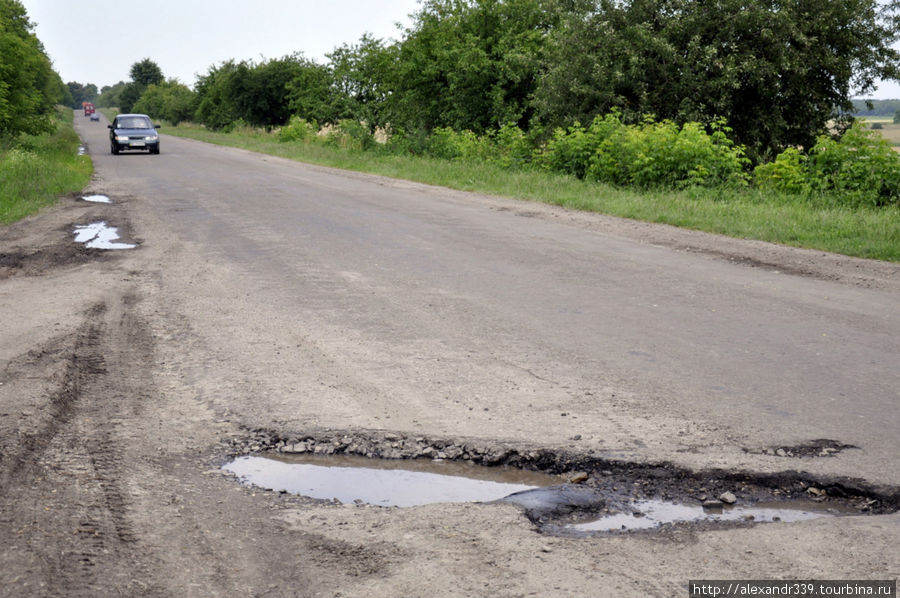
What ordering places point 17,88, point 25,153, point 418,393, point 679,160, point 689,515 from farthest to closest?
point 17,88 → point 25,153 → point 679,160 → point 418,393 → point 689,515

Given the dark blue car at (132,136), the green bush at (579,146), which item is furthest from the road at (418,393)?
the dark blue car at (132,136)

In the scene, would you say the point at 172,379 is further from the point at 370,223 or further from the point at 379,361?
the point at 370,223

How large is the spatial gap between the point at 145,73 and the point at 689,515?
459 ft

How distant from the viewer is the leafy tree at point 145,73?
423ft

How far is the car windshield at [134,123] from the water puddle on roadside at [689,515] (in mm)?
33963

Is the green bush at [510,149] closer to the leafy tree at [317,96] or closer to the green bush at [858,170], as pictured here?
the green bush at [858,170]

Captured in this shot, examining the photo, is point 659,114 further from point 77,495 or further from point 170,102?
point 170,102

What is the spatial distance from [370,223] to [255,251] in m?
2.92

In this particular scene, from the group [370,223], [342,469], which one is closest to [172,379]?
[342,469]

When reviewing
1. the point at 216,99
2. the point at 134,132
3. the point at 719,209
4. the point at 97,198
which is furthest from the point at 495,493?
the point at 216,99

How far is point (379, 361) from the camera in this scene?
5539 millimetres

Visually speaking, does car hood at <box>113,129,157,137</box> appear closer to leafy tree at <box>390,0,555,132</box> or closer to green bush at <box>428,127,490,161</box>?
leafy tree at <box>390,0,555,132</box>

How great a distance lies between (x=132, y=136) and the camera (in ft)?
108

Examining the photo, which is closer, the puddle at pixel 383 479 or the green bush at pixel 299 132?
the puddle at pixel 383 479
